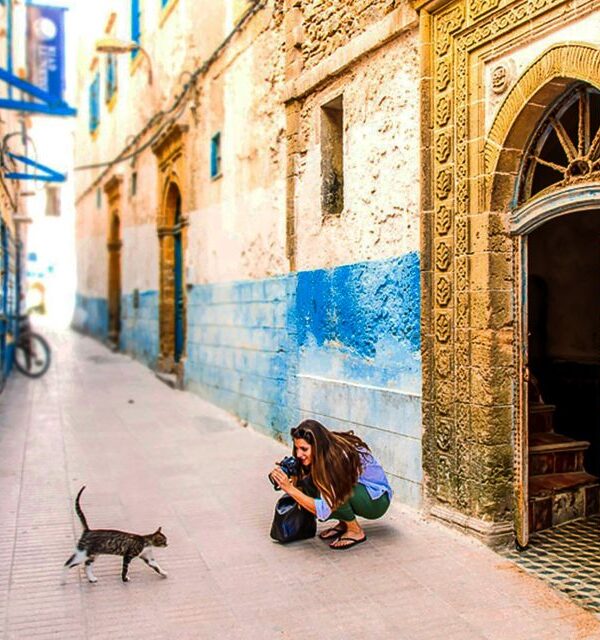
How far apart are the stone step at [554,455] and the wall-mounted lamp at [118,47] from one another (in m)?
11.0

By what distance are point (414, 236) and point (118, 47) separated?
10144mm

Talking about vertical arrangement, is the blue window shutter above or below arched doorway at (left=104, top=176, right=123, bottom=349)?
above

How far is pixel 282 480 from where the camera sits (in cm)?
482

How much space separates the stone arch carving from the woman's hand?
7.03 feet

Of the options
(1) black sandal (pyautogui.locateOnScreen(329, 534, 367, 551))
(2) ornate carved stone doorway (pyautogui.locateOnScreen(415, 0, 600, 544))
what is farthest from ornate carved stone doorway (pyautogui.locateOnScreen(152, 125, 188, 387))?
(1) black sandal (pyautogui.locateOnScreen(329, 534, 367, 551))

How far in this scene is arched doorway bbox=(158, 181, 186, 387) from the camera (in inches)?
529

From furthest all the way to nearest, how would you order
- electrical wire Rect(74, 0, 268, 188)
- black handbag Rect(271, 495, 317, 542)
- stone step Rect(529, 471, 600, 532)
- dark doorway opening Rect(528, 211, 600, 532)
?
electrical wire Rect(74, 0, 268, 188)
dark doorway opening Rect(528, 211, 600, 532)
stone step Rect(529, 471, 600, 532)
black handbag Rect(271, 495, 317, 542)

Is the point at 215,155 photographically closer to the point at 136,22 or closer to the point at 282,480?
the point at 136,22

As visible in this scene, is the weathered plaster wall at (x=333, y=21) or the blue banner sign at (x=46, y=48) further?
the blue banner sign at (x=46, y=48)

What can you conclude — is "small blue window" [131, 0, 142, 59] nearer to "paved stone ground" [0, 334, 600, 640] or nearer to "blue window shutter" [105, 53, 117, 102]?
"blue window shutter" [105, 53, 117, 102]

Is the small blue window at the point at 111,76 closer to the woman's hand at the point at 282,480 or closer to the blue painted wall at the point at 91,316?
the blue painted wall at the point at 91,316

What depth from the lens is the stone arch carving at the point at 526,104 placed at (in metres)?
4.12

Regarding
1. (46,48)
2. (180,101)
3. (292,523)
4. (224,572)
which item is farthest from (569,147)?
(46,48)

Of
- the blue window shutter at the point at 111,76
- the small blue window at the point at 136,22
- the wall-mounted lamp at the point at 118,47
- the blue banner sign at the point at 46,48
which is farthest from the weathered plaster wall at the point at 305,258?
the blue window shutter at the point at 111,76
